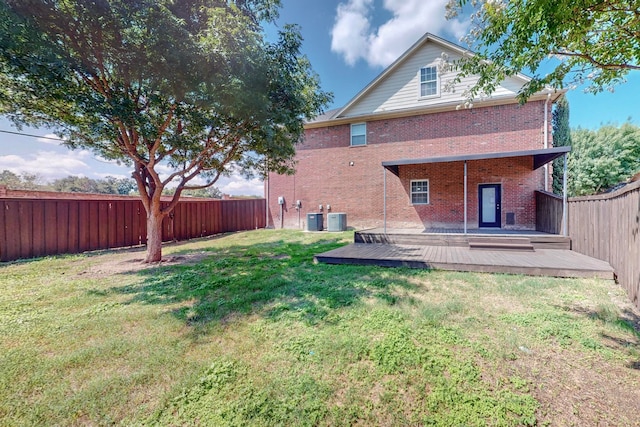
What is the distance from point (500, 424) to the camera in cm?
184

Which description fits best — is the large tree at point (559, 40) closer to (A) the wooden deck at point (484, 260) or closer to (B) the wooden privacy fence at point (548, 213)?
(A) the wooden deck at point (484, 260)

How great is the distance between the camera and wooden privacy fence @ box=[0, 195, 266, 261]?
7.17 meters

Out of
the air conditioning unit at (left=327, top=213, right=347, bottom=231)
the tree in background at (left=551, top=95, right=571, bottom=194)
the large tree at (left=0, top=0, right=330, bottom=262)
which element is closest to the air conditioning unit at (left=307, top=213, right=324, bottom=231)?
the air conditioning unit at (left=327, top=213, right=347, bottom=231)

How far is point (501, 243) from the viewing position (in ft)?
23.7

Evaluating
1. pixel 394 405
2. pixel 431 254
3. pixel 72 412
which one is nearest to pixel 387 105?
pixel 431 254

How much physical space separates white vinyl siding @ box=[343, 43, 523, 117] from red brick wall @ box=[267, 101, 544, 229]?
671 millimetres

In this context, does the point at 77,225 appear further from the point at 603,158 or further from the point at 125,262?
the point at 603,158

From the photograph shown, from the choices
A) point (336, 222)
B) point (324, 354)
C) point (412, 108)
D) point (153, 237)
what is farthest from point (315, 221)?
point (324, 354)

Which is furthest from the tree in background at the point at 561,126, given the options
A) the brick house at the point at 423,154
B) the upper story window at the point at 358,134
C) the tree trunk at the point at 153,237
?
the tree trunk at the point at 153,237

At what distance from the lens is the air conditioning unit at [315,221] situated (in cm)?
1277

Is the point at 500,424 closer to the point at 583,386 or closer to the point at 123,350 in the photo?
the point at 583,386

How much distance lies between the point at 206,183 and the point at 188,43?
4.08 metres

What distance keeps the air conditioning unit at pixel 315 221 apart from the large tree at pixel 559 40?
349 inches

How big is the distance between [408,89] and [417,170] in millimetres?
3862
